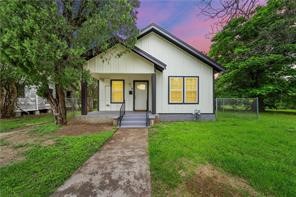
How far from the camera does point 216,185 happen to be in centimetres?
482

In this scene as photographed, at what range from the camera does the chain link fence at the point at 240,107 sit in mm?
15383

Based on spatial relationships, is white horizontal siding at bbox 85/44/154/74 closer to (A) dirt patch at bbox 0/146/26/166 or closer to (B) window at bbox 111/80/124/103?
(B) window at bbox 111/80/124/103

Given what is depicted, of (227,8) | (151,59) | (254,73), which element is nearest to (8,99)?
(151,59)

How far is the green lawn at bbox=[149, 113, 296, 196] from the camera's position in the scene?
196 inches

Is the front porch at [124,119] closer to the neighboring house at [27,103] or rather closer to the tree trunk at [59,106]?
the tree trunk at [59,106]

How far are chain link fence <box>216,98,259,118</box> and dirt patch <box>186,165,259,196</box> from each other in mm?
10978

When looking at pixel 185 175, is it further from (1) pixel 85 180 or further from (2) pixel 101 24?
(2) pixel 101 24

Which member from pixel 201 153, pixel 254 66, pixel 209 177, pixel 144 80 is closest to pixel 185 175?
pixel 209 177

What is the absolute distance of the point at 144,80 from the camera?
53.5 ft

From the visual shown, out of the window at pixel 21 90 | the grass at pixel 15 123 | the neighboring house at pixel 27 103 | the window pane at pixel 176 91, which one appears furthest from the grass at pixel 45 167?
the neighboring house at pixel 27 103

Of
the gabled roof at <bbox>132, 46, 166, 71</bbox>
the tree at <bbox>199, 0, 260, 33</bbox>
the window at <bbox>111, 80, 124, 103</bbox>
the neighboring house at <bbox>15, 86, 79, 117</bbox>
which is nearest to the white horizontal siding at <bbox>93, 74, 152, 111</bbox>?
the window at <bbox>111, 80, 124, 103</bbox>

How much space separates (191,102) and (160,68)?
299 cm

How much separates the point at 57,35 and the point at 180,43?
7.24 m

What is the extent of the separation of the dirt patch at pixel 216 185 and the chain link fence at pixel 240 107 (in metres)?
11.0
